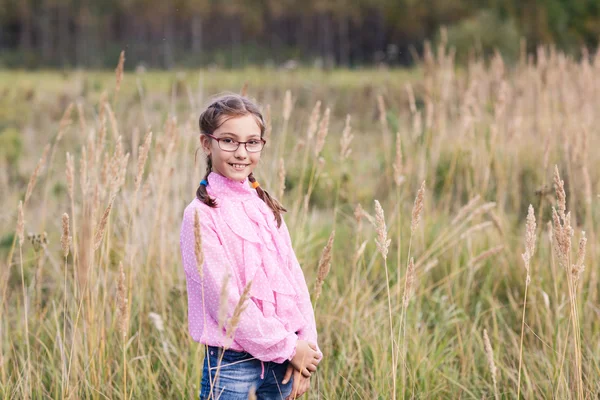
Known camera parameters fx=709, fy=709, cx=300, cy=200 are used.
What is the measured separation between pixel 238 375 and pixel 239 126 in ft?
2.08

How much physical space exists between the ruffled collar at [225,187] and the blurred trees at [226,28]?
26189mm

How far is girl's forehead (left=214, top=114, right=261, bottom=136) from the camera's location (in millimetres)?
1826

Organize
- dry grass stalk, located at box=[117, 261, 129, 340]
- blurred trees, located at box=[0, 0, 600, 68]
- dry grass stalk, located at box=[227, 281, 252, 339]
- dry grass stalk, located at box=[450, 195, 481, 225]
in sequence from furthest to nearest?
blurred trees, located at box=[0, 0, 600, 68], dry grass stalk, located at box=[450, 195, 481, 225], dry grass stalk, located at box=[117, 261, 129, 340], dry grass stalk, located at box=[227, 281, 252, 339]

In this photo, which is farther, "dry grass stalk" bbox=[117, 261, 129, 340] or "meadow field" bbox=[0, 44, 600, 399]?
"meadow field" bbox=[0, 44, 600, 399]

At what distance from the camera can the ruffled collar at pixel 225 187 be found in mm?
1854

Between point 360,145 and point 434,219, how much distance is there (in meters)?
4.23

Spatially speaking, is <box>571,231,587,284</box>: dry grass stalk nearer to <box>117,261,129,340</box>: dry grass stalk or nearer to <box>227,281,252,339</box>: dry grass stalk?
<box>227,281,252,339</box>: dry grass stalk

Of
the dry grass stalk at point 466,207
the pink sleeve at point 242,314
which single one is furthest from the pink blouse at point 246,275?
the dry grass stalk at point 466,207

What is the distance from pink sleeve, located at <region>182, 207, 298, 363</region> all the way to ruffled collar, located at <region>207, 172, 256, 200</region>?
0.31ft

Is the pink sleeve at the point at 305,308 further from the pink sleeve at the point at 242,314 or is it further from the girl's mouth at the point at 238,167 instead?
the girl's mouth at the point at 238,167

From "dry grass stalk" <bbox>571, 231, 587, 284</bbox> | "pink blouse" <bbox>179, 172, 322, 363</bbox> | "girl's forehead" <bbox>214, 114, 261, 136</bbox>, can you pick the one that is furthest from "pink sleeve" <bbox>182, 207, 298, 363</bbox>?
"dry grass stalk" <bbox>571, 231, 587, 284</bbox>

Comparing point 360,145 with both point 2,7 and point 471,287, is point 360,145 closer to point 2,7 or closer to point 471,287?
point 471,287

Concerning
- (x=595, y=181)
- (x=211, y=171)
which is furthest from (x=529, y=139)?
(x=211, y=171)

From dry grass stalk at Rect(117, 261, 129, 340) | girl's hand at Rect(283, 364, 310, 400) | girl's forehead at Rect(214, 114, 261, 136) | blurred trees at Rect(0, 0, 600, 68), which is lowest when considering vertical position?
girl's hand at Rect(283, 364, 310, 400)
